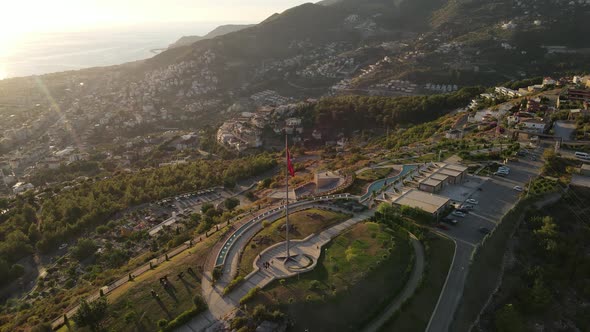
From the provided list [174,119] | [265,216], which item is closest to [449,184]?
[265,216]

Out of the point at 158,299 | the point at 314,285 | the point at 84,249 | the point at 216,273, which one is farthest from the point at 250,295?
the point at 84,249

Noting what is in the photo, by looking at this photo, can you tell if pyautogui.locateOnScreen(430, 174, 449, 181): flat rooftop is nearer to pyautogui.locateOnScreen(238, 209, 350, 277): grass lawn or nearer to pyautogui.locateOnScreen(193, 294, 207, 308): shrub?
pyautogui.locateOnScreen(238, 209, 350, 277): grass lawn

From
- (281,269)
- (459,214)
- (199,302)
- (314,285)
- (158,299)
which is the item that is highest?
(199,302)

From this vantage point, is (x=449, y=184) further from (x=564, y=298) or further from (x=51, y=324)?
(x=51, y=324)

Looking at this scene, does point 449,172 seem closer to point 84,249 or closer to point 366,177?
point 366,177

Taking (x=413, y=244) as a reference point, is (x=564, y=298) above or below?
below

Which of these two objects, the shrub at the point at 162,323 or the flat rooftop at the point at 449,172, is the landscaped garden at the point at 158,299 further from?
the flat rooftop at the point at 449,172

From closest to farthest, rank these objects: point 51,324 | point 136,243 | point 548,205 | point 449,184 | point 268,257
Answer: point 51,324 → point 268,257 → point 548,205 → point 449,184 → point 136,243
